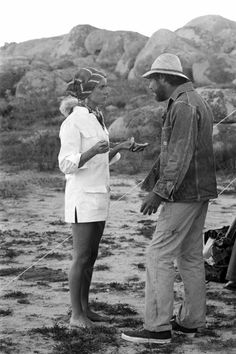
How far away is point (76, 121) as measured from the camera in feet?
15.0

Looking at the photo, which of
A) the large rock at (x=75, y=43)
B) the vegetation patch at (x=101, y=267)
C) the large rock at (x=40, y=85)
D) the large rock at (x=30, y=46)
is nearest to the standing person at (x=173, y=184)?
the vegetation patch at (x=101, y=267)

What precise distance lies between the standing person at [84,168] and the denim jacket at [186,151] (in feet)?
1.40

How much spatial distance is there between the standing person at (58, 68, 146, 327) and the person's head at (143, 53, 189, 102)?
15.3 inches

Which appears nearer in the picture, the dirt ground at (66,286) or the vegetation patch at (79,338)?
the vegetation patch at (79,338)

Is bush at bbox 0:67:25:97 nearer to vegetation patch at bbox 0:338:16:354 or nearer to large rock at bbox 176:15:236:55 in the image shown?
large rock at bbox 176:15:236:55

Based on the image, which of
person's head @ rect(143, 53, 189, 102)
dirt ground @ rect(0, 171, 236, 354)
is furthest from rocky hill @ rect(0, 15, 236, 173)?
person's head @ rect(143, 53, 189, 102)

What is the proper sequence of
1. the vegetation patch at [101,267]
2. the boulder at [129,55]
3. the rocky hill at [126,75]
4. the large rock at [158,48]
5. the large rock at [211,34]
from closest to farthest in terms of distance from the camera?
the vegetation patch at [101,267], the rocky hill at [126,75], the large rock at [158,48], the boulder at [129,55], the large rock at [211,34]

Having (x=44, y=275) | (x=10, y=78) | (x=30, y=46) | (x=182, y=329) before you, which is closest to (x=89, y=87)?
(x=182, y=329)

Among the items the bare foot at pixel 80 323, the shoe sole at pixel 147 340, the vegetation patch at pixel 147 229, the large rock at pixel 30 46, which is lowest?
the large rock at pixel 30 46

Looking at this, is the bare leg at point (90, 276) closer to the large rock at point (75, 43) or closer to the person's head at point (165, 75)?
the person's head at point (165, 75)

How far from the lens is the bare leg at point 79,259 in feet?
15.1

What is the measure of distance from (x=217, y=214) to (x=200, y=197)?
17.4 ft

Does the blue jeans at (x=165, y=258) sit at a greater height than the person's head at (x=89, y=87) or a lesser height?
lesser

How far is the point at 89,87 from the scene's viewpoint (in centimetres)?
467
